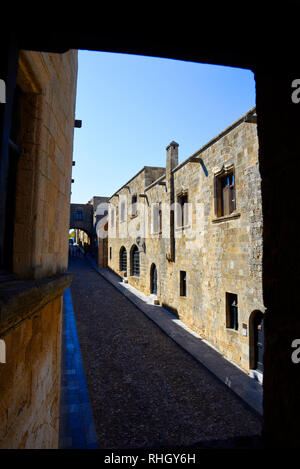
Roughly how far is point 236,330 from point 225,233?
10.1 ft

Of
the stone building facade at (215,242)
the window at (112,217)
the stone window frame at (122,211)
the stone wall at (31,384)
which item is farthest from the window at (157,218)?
the stone wall at (31,384)

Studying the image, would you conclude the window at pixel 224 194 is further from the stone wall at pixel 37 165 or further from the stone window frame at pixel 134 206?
the stone window frame at pixel 134 206

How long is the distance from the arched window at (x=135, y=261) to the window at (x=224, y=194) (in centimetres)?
1088

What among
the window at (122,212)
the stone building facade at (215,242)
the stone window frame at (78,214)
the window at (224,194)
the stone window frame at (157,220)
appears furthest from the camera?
the stone window frame at (78,214)

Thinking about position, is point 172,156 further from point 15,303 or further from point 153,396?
point 15,303

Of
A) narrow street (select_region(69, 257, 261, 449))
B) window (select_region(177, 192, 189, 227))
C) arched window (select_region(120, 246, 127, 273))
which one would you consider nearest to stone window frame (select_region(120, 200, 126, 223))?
arched window (select_region(120, 246, 127, 273))

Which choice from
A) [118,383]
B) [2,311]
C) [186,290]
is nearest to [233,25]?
[2,311]

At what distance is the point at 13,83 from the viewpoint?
4.82 feet

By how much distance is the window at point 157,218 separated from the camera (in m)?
15.4

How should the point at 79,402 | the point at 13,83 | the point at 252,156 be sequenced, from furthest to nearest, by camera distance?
1. the point at 252,156
2. the point at 79,402
3. the point at 13,83

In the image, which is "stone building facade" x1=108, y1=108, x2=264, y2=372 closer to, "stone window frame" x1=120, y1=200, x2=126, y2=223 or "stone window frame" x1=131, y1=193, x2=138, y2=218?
"stone window frame" x1=131, y1=193, x2=138, y2=218

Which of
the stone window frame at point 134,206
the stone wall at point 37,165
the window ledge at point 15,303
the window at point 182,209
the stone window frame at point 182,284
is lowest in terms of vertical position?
the stone window frame at point 182,284
